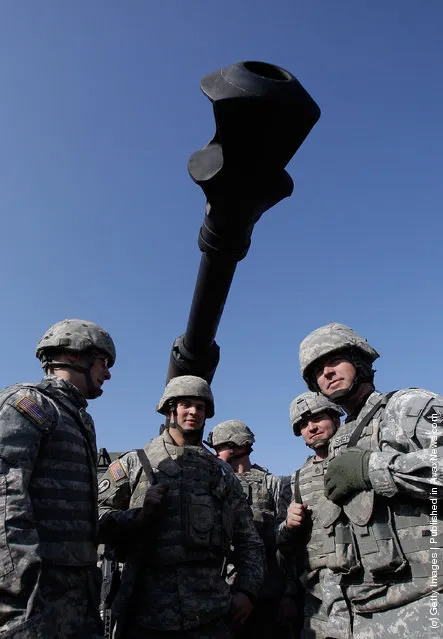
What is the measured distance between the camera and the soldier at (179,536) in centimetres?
377

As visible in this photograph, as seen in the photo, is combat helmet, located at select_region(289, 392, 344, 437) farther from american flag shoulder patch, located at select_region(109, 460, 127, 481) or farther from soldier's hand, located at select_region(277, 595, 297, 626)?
american flag shoulder patch, located at select_region(109, 460, 127, 481)

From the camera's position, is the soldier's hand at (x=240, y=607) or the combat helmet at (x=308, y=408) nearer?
the soldier's hand at (x=240, y=607)

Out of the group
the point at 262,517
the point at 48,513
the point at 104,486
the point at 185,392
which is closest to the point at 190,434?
the point at 185,392

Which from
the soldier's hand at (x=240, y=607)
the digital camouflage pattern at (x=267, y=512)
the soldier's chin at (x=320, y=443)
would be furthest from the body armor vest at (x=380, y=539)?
the digital camouflage pattern at (x=267, y=512)

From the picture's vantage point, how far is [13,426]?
2.94 metres

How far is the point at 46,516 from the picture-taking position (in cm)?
294

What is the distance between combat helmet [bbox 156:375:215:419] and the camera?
488 cm

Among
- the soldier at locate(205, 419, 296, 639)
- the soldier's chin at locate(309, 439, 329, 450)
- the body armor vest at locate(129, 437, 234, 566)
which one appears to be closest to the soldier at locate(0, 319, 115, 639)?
the body armor vest at locate(129, 437, 234, 566)

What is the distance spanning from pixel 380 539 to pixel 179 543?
1.60m

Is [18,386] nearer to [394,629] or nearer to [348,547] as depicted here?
[348,547]

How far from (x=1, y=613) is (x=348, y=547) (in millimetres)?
1896

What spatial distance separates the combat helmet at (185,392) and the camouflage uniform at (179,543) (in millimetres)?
391

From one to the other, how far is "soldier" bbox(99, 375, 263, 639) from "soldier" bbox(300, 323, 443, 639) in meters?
1.06

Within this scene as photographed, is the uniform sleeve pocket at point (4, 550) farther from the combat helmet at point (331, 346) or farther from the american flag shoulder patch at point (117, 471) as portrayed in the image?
the combat helmet at point (331, 346)
